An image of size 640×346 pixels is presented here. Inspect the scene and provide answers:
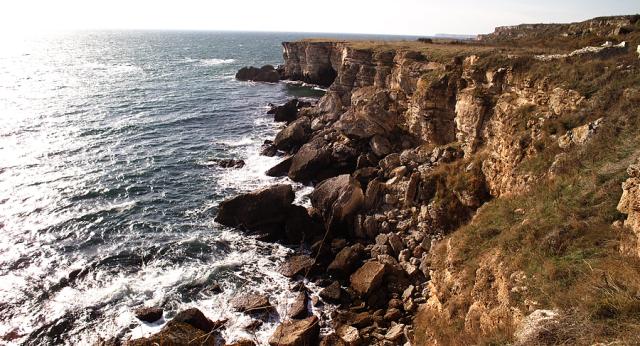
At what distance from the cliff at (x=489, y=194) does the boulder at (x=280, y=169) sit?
1258mm

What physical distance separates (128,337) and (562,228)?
1831cm

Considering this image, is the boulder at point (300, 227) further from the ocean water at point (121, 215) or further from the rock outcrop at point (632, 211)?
the rock outcrop at point (632, 211)

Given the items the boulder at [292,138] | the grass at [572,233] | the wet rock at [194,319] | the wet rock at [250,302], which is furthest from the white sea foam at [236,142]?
the grass at [572,233]

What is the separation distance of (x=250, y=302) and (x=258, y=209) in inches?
336

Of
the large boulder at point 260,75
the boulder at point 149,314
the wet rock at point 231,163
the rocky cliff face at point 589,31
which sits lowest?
the boulder at point 149,314

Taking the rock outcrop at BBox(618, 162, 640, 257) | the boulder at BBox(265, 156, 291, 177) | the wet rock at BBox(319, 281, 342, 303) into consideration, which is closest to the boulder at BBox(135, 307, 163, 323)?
the wet rock at BBox(319, 281, 342, 303)

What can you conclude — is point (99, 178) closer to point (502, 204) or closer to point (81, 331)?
point (81, 331)

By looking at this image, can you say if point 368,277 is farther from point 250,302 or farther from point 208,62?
point 208,62

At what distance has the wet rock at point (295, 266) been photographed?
22.3m

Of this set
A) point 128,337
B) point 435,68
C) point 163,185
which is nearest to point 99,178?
point 163,185

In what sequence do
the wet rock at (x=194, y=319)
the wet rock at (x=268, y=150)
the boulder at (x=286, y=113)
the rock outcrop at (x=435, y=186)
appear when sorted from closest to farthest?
the rock outcrop at (x=435, y=186)
the wet rock at (x=194, y=319)
the wet rock at (x=268, y=150)
the boulder at (x=286, y=113)

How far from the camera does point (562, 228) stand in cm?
1241

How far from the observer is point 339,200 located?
1064 inches

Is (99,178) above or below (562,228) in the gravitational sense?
below
